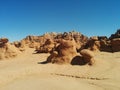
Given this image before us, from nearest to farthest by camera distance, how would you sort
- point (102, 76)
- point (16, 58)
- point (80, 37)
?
point (102, 76) → point (16, 58) → point (80, 37)

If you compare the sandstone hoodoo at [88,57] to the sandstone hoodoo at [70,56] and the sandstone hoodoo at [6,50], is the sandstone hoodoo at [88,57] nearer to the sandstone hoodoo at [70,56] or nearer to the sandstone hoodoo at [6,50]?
the sandstone hoodoo at [70,56]

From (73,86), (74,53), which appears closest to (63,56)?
(74,53)

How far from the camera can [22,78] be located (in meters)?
13.7

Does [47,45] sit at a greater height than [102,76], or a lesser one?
greater

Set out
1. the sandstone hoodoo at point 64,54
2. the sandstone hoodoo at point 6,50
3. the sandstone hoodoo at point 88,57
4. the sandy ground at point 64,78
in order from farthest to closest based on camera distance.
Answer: the sandstone hoodoo at point 6,50 < the sandstone hoodoo at point 64,54 < the sandstone hoodoo at point 88,57 < the sandy ground at point 64,78

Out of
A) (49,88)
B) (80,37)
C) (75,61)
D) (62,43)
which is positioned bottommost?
(49,88)

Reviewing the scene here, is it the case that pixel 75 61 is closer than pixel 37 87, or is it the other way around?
pixel 37 87

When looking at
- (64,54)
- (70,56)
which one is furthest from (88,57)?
(64,54)

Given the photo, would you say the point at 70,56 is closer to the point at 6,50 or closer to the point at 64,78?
the point at 64,78

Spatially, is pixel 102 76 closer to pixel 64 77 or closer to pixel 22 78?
pixel 64 77

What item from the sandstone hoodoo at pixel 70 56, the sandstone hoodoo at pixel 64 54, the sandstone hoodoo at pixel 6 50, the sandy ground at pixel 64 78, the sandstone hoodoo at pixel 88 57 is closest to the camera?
the sandy ground at pixel 64 78

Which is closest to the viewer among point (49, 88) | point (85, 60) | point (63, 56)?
point (49, 88)

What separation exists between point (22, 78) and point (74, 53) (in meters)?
6.60

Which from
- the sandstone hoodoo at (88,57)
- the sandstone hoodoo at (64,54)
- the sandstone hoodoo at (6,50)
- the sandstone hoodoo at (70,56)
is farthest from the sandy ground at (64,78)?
the sandstone hoodoo at (6,50)
